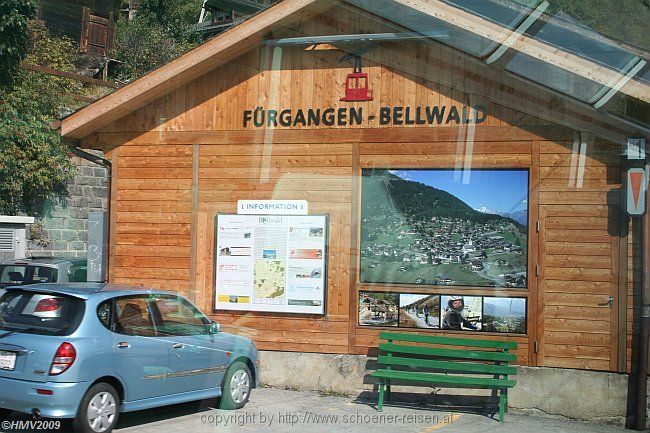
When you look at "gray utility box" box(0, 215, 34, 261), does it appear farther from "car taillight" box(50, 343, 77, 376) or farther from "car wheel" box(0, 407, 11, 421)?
"car taillight" box(50, 343, 77, 376)

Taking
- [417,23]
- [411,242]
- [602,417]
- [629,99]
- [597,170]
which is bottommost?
[602,417]

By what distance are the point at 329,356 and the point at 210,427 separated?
8.87 ft

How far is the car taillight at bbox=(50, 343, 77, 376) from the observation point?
24.3 ft

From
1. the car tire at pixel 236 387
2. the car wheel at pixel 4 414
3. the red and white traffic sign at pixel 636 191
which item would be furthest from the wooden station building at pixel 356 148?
the car wheel at pixel 4 414

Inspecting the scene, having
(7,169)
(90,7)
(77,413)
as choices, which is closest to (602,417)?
(77,413)

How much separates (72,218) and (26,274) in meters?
9.27

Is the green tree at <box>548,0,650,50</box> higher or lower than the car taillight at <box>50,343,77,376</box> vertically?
higher

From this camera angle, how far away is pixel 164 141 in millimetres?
11820

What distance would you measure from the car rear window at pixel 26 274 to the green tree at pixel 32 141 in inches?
278

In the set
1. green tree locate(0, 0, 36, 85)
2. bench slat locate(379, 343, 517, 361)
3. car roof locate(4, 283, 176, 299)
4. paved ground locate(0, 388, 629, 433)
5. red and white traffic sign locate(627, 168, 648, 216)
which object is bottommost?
paved ground locate(0, 388, 629, 433)

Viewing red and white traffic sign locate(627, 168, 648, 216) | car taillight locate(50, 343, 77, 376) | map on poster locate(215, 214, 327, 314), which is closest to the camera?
car taillight locate(50, 343, 77, 376)

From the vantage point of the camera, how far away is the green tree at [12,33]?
855 inches

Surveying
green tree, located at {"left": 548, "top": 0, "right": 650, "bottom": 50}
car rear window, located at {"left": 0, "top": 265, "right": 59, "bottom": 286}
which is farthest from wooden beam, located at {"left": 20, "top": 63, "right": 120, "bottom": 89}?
green tree, located at {"left": 548, "top": 0, "right": 650, "bottom": 50}

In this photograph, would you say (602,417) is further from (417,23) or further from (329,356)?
(417,23)
